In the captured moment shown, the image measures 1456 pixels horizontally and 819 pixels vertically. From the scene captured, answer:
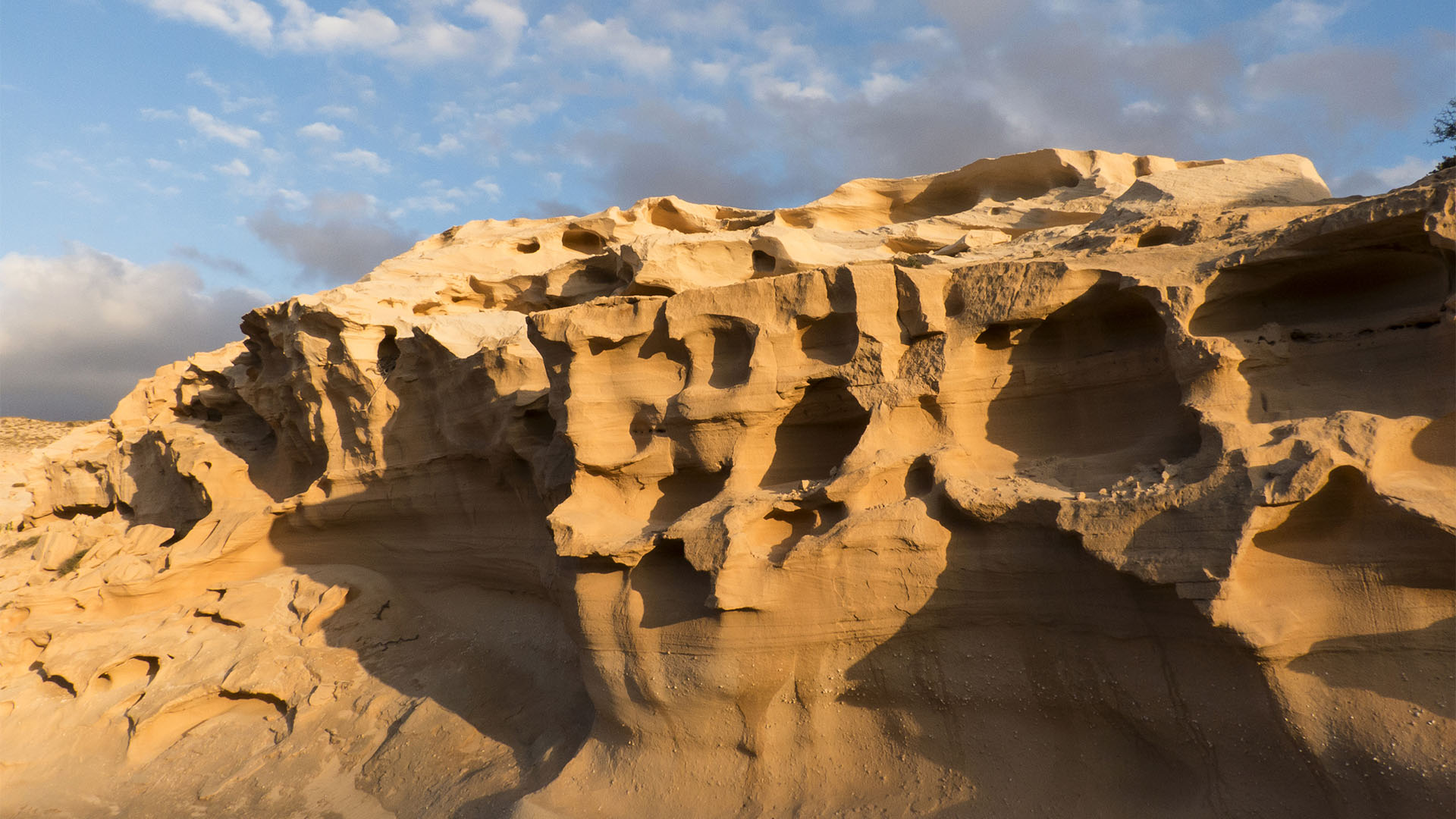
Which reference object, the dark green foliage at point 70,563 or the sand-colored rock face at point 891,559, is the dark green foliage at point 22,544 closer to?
the dark green foliage at point 70,563

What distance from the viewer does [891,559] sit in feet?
18.9

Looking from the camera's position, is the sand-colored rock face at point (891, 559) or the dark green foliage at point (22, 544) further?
the dark green foliage at point (22, 544)

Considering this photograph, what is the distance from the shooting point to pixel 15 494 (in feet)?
66.7

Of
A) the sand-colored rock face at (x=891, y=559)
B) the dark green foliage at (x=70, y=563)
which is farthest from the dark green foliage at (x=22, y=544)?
the sand-colored rock face at (x=891, y=559)

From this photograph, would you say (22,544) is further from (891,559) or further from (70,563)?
(891,559)

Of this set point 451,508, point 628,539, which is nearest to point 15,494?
point 451,508

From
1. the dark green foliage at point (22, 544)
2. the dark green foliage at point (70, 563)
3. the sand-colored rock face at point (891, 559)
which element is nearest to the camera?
the sand-colored rock face at point (891, 559)

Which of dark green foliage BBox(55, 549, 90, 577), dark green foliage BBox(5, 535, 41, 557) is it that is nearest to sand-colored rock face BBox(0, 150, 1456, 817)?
dark green foliage BBox(55, 549, 90, 577)

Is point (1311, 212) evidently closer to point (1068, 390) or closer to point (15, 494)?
point (1068, 390)

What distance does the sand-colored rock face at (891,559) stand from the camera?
4.63 m

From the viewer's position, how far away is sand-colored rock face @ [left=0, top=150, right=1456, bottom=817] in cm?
463

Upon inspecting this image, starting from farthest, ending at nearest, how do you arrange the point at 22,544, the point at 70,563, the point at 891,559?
the point at 22,544 → the point at 70,563 → the point at 891,559

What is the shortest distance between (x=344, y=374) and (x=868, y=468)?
8639 mm

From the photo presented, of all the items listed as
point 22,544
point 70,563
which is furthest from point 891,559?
point 22,544
